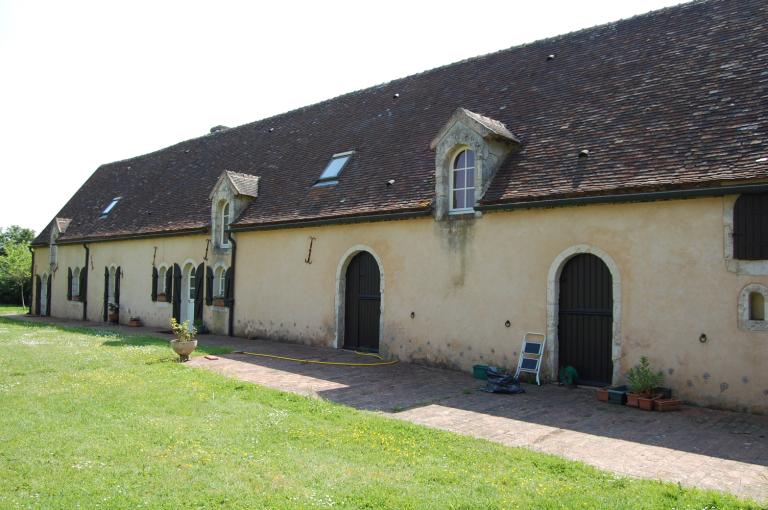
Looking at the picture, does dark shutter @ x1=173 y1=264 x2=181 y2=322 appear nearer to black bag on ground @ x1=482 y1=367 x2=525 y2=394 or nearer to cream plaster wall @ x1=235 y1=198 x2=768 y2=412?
cream plaster wall @ x1=235 y1=198 x2=768 y2=412

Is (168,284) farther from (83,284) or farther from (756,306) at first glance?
(756,306)

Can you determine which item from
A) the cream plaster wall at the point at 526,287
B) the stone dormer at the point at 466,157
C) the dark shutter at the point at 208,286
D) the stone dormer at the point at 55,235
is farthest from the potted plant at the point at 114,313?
the stone dormer at the point at 466,157

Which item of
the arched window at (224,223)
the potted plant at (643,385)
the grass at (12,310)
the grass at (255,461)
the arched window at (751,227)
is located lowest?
the grass at (12,310)

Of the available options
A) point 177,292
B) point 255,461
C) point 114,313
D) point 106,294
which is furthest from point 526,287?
point 106,294

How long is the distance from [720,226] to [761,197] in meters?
0.72

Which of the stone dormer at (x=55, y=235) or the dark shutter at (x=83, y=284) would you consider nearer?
the dark shutter at (x=83, y=284)

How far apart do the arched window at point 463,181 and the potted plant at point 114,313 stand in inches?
694

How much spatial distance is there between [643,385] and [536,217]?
3.79 meters

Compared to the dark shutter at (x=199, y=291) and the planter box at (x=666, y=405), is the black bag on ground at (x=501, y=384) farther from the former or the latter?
the dark shutter at (x=199, y=291)

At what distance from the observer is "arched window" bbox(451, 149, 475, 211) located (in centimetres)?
1359

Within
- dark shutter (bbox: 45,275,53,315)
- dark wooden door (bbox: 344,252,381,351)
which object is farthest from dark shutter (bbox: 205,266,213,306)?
dark shutter (bbox: 45,275,53,315)

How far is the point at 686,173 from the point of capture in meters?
10.1

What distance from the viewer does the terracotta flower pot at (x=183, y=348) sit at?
1379 cm

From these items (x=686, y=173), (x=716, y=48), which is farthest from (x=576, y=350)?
(x=716, y=48)
